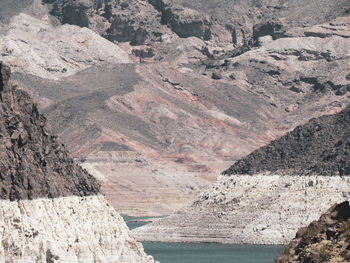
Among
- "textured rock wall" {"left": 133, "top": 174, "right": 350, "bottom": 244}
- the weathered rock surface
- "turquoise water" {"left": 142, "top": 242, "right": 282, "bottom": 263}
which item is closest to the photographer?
the weathered rock surface

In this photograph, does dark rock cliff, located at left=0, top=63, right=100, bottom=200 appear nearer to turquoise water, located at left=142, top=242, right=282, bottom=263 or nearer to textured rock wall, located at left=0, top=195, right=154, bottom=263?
textured rock wall, located at left=0, top=195, right=154, bottom=263

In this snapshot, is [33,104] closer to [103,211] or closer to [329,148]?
[103,211]

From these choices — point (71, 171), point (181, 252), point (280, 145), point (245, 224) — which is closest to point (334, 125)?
point (280, 145)

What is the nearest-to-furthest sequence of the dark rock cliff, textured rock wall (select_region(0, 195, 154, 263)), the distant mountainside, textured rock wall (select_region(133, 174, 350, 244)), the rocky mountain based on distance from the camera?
1. textured rock wall (select_region(0, 195, 154, 263))
2. the rocky mountain
3. the dark rock cliff
4. textured rock wall (select_region(133, 174, 350, 244))
5. the distant mountainside

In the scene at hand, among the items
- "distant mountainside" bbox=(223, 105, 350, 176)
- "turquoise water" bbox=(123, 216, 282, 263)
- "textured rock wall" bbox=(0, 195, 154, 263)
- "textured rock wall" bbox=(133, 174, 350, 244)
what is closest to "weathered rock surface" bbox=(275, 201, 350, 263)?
"textured rock wall" bbox=(0, 195, 154, 263)

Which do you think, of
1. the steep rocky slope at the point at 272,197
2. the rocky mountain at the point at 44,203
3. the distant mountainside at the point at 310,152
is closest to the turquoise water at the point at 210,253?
the steep rocky slope at the point at 272,197

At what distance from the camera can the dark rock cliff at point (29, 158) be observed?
152 ft

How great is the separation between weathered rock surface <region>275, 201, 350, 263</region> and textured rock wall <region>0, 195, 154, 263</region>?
21.0 m

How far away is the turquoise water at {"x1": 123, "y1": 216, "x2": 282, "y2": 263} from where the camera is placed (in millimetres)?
111312

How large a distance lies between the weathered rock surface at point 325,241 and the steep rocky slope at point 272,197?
315 ft

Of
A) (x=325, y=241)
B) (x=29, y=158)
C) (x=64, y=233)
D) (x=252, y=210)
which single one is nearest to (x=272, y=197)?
(x=252, y=210)

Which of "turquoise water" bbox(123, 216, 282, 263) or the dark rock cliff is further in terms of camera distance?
"turquoise water" bbox(123, 216, 282, 263)

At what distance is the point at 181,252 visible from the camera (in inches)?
4911

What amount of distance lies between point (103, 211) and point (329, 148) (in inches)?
3116
